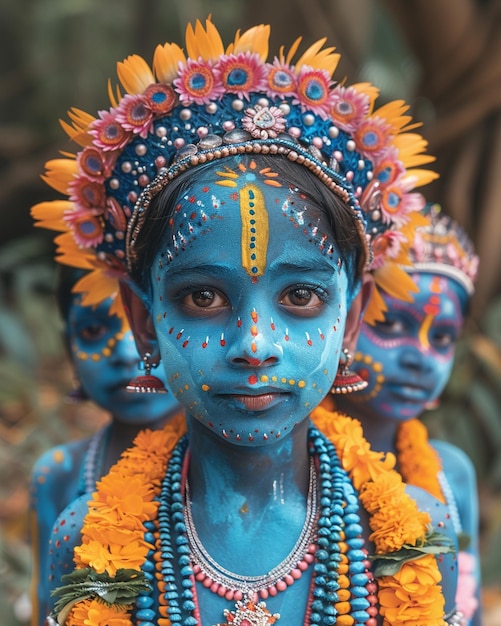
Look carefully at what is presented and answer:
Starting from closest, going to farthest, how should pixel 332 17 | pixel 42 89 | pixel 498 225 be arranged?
A: pixel 498 225, pixel 332 17, pixel 42 89

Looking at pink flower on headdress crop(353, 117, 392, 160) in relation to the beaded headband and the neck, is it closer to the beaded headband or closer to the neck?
the neck

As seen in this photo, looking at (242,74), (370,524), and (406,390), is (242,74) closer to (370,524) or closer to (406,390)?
(370,524)

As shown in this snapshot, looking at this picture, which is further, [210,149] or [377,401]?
[377,401]

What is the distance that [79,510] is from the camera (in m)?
2.03

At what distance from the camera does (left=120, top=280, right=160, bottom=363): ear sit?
6.68 ft

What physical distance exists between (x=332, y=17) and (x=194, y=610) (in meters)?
5.16

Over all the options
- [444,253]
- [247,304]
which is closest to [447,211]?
[444,253]

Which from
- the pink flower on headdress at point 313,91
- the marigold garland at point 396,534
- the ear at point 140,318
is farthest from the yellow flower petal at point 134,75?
the marigold garland at point 396,534

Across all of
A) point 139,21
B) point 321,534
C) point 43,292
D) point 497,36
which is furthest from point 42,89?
point 321,534

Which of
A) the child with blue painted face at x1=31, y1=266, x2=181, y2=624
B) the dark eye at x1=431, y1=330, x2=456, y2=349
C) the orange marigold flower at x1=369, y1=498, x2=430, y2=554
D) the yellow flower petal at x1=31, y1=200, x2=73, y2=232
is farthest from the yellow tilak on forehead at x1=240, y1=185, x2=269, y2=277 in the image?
the dark eye at x1=431, y1=330, x2=456, y2=349

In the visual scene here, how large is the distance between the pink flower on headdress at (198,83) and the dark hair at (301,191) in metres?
0.16

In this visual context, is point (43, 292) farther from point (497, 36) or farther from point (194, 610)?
point (194, 610)

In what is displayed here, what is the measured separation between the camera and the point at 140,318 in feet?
6.83

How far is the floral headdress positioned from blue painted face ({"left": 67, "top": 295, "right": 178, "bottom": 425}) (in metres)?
0.84
